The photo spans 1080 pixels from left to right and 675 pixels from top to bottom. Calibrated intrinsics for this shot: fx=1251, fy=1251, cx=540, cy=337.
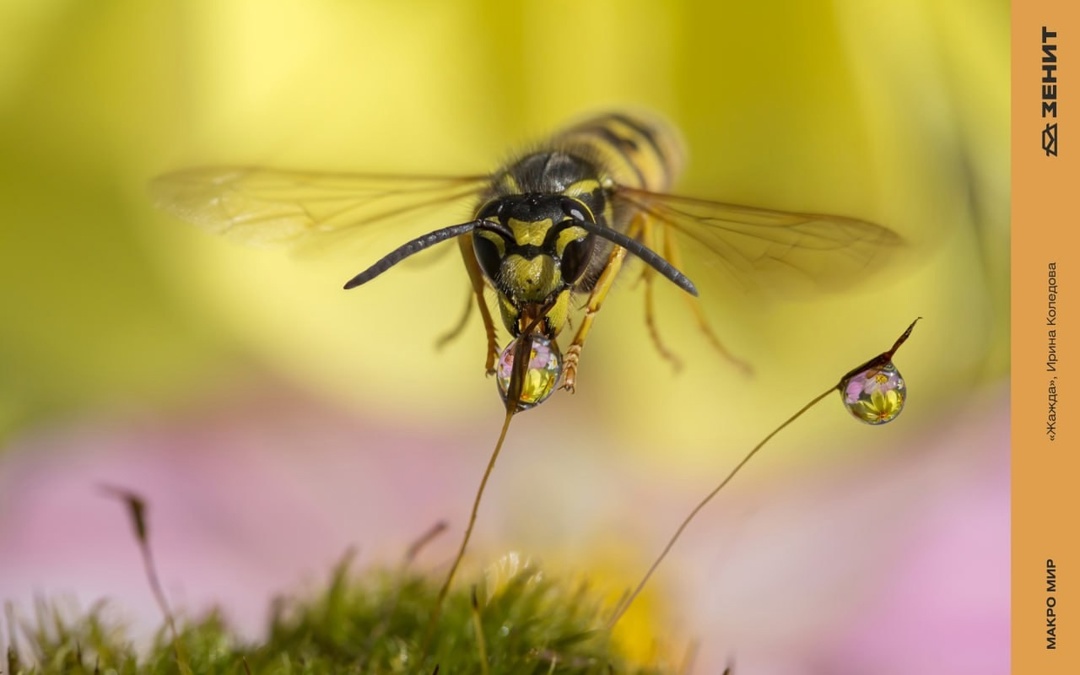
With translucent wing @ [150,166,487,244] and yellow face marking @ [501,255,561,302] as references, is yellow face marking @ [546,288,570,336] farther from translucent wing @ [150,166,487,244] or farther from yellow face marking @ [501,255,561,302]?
translucent wing @ [150,166,487,244]

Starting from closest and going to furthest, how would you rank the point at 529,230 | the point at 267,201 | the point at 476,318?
the point at 529,230 < the point at 267,201 < the point at 476,318

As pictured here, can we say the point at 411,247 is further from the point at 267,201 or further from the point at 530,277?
the point at 267,201

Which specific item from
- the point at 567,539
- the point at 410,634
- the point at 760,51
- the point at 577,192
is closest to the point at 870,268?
the point at 577,192

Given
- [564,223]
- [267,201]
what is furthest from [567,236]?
[267,201]

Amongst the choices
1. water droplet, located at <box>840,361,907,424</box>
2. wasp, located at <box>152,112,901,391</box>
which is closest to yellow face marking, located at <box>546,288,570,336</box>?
wasp, located at <box>152,112,901,391</box>

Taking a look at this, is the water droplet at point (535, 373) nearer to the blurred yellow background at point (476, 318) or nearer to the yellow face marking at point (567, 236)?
the yellow face marking at point (567, 236)

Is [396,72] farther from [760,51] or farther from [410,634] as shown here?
[410,634]

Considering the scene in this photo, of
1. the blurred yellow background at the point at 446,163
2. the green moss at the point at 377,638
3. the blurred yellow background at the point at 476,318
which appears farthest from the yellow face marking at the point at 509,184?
the blurred yellow background at the point at 446,163
